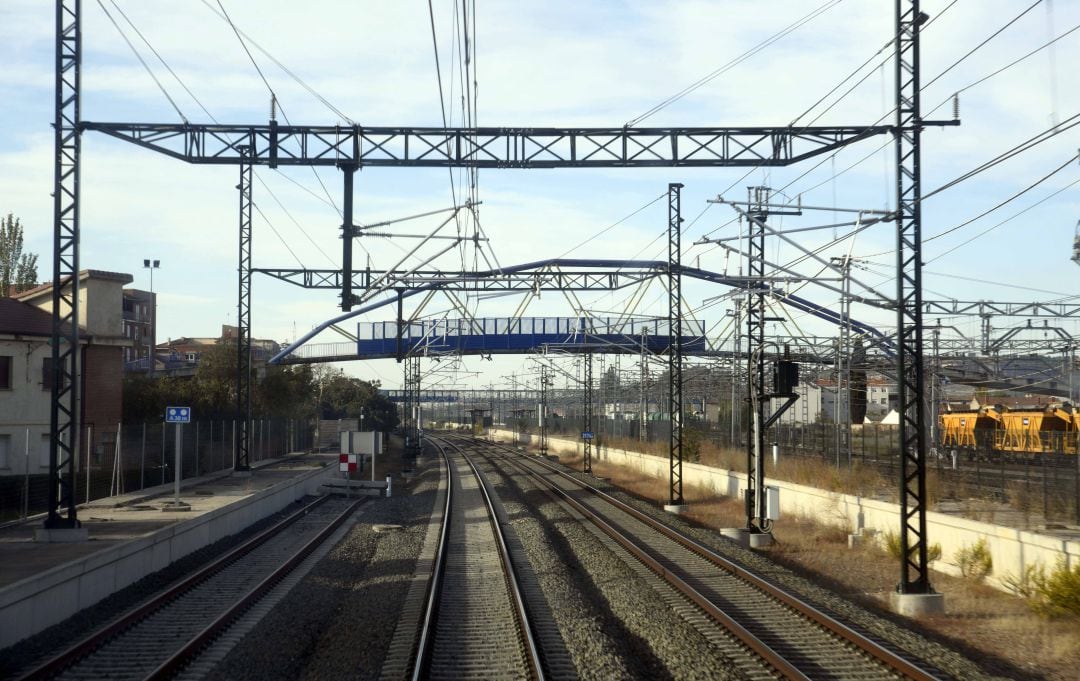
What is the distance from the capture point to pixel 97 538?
17031mm

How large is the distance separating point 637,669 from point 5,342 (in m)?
29.9

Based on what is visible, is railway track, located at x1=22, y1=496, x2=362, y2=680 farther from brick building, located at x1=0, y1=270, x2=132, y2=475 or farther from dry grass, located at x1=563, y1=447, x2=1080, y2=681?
brick building, located at x1=0, y1=270, x2=132, y2=475

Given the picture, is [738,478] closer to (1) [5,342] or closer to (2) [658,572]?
(2) [658,572]

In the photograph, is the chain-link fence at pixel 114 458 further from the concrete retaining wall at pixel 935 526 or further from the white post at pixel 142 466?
the concrete retaining wall at pixel 935 526

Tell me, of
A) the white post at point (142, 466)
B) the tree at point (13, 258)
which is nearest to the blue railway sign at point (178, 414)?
the white post at point (142, 466)

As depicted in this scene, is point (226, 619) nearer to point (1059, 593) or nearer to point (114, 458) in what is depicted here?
point (1059, 593)

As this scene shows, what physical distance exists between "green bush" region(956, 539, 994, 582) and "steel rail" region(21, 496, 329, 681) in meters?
13.2

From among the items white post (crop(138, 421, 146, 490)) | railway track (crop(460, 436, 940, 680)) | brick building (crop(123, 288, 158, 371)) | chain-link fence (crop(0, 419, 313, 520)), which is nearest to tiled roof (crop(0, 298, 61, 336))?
chain-link fence (crop(0, 419, 313, 520))

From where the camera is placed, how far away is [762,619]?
13.2 meters

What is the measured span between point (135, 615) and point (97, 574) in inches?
62.5

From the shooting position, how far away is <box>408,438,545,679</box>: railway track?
1057 centimetres

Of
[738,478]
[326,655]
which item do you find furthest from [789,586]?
[738,478]

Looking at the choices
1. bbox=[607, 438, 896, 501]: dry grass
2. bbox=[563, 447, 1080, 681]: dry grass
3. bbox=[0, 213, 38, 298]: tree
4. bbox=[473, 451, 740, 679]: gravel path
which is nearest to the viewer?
bbox=[473, 451, 740, 679]: gravel path

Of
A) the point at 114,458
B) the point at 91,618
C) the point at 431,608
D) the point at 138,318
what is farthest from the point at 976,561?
the point at 138,318
